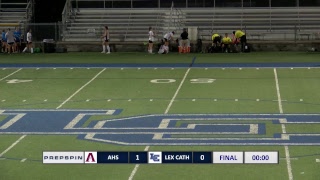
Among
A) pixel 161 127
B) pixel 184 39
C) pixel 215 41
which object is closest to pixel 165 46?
pixel 184 39

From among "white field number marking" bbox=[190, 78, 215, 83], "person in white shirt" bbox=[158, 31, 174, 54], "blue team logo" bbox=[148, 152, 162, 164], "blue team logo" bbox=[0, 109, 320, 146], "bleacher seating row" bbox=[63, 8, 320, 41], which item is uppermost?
"bleacher seating row" bbox=[63, 8, 320, 41]

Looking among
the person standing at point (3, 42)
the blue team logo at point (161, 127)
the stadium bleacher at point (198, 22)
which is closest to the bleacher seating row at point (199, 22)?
the stadium bleacher at point (198, 22)

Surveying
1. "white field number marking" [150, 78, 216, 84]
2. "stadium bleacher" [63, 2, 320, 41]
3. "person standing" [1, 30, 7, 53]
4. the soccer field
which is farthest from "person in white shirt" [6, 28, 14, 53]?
"white field number marking" [150, 78, 216, 84]

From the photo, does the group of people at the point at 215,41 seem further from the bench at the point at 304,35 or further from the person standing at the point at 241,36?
the bench at the point at 304,35

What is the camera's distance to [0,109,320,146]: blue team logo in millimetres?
21500

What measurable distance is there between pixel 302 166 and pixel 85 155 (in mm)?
4454

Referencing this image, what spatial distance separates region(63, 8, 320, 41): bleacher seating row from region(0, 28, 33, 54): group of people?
230cm

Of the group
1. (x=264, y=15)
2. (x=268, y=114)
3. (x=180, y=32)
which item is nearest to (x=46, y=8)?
(x=180, y=32)

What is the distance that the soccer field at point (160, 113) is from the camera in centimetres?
1859

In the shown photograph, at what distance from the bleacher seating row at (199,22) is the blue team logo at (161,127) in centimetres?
2160

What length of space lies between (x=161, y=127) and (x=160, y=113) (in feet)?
7.34

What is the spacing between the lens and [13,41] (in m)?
45.2

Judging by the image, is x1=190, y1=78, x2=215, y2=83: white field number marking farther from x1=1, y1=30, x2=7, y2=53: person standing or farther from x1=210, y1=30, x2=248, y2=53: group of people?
x1=1, y1=30, x2=7, y2=53: person standing
